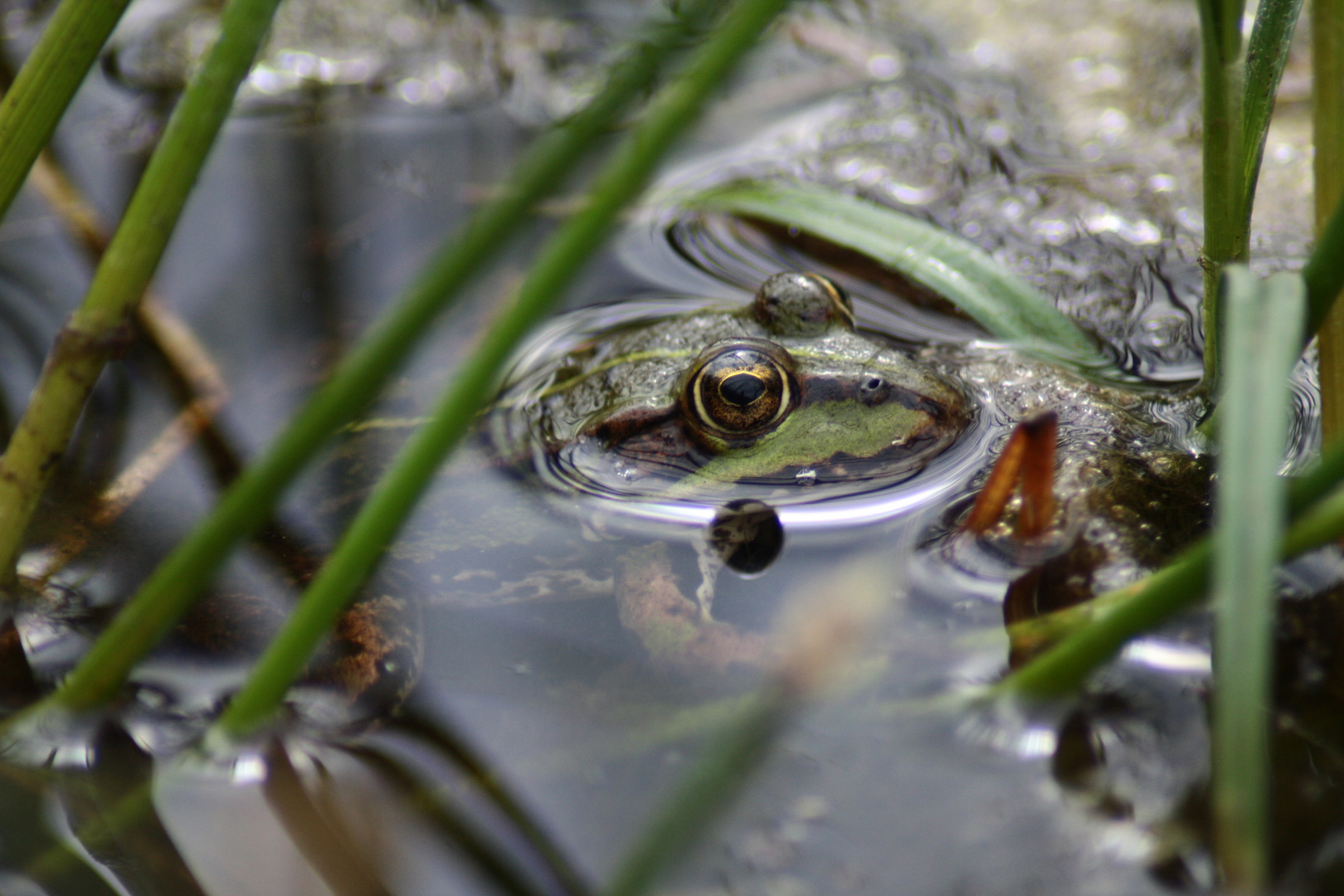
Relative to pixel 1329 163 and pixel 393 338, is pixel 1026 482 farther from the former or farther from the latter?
pixel 393 338

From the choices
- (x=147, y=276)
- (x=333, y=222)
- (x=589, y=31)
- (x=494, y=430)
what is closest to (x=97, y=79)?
(x=333, y=222)

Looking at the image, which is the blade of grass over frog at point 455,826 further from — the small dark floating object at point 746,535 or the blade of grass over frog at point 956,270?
the blade of grass over frog at point 956,270

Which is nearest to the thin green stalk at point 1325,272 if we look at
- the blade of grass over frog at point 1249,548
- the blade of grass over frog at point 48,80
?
the blade of grass over frog at point 1249,548

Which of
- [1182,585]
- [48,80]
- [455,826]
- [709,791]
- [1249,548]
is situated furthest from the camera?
[455,826]

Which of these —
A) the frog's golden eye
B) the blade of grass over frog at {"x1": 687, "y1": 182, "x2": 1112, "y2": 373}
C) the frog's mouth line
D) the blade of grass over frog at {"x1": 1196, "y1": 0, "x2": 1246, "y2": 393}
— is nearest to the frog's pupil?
the frog's golden eye

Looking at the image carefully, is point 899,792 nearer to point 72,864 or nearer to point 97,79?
point 72,864

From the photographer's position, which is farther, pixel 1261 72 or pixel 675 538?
pixel 675 538

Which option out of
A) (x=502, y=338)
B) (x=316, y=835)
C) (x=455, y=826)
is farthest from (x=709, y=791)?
(x=316, y=835)
